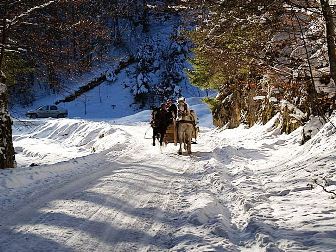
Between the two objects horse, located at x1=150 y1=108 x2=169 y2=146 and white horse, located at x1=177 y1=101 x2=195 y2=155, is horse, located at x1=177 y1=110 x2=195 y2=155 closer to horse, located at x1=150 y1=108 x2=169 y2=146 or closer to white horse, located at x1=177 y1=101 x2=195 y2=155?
white horse, located at x1=177 y1=101 x2=195 y2=155

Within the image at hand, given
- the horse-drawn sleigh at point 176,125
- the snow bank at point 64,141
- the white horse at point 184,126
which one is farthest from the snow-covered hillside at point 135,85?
the white horse at point 184,126

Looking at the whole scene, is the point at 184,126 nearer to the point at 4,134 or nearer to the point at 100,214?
the point at 4,134

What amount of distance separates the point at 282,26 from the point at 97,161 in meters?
8.02

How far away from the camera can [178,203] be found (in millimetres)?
8398

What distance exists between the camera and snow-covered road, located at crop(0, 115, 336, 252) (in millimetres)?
6020

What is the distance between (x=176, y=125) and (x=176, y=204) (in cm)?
902

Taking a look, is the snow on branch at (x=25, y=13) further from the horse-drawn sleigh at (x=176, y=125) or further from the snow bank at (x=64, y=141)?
the snow bank at (x=64, y=141)

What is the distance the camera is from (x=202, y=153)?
16844 millimetres

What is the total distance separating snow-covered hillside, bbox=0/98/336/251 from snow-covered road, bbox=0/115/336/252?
0.06ft

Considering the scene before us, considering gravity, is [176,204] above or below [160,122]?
below

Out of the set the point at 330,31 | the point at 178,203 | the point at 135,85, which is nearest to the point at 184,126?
the point at 330,31

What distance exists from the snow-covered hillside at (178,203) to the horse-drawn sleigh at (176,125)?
1.70 m

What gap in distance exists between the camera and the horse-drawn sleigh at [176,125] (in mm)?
16859

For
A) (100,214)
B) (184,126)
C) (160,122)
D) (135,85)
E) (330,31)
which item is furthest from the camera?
(135,85)
